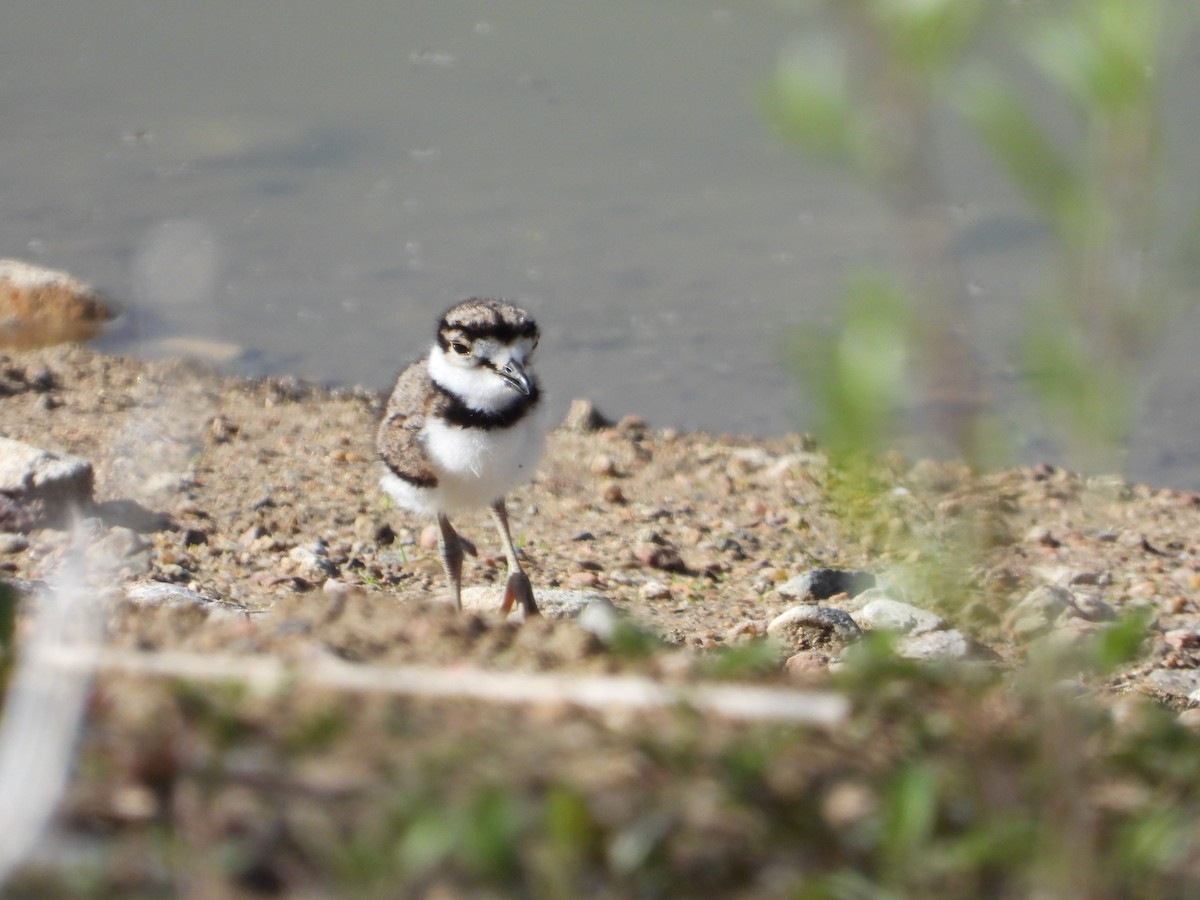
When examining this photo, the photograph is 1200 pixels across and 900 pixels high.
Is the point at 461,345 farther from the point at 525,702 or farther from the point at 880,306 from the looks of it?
the point at 880,306

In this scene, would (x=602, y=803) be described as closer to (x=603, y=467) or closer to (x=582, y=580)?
(x=582, y=580)

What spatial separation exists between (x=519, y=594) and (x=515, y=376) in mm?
743

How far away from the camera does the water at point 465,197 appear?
351 inches

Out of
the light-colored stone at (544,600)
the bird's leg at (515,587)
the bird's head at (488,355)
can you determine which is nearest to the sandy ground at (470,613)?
the light-colored stone at (544,600)

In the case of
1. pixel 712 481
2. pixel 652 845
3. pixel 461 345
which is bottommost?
pixel 712 481

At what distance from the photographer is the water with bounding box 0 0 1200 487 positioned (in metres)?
8.92

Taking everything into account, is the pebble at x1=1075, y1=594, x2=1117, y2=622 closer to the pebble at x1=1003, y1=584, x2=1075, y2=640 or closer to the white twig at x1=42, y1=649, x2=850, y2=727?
the pebble at x1=1003, y1=584, x2=1075, y2=640

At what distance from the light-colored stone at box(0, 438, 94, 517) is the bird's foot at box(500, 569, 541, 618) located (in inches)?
66.4

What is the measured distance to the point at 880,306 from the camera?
198 centimetres

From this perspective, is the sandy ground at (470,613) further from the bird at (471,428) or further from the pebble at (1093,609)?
the bird at (471,428)

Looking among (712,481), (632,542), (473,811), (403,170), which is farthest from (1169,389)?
(473,811)

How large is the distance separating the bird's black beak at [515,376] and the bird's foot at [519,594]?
0.62 metres

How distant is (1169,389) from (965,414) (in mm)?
6805

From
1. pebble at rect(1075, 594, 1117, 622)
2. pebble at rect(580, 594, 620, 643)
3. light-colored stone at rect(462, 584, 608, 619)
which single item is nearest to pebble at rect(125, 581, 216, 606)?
light-colored stone at rect(462, 584, 608, 619)
